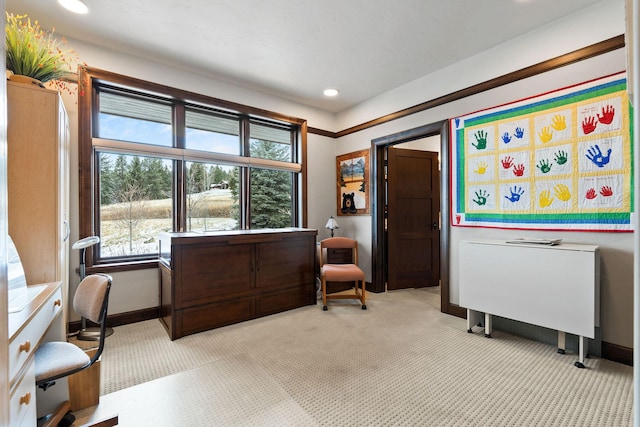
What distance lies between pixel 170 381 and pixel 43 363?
0.79 meters

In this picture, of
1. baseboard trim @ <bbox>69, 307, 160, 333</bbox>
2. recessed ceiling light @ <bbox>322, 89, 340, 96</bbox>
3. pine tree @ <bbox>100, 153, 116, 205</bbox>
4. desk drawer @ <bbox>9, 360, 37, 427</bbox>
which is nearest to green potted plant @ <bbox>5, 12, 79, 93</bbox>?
pine tree @ <bbox>100, 153, 116, 205</bbox>

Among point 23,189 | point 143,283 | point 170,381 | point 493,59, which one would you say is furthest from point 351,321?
point 493,59

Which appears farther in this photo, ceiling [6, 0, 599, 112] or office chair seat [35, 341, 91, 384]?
ceiling [6, 0, 599, 112]

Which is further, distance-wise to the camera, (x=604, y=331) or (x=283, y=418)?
(x=604, y=331)

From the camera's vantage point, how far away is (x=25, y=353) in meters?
1.10

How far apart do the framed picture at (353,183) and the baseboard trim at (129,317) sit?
9.60ft

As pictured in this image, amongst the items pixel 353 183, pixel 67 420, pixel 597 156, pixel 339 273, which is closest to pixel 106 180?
pixel 67 420

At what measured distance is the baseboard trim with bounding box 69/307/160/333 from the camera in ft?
8.93

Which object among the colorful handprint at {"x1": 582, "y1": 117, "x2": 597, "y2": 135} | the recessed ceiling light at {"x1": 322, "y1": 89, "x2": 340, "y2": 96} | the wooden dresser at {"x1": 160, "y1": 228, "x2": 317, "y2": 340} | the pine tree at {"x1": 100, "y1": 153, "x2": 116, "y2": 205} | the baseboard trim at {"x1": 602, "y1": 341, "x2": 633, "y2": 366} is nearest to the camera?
the baseboard trim at {"x1": 602, "y1": 341, "x2": 633, "y2": 366}

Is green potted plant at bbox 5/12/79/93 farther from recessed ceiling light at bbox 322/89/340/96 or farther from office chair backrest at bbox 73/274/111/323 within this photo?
recessed ceiling light at bbox 322/89/340/96

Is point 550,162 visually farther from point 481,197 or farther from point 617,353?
point 617,353

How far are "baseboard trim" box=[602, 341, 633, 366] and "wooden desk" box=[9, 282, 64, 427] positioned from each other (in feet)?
11.6

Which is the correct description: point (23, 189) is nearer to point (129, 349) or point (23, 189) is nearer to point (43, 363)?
point (43, 363)

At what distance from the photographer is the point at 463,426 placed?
1.52 m
